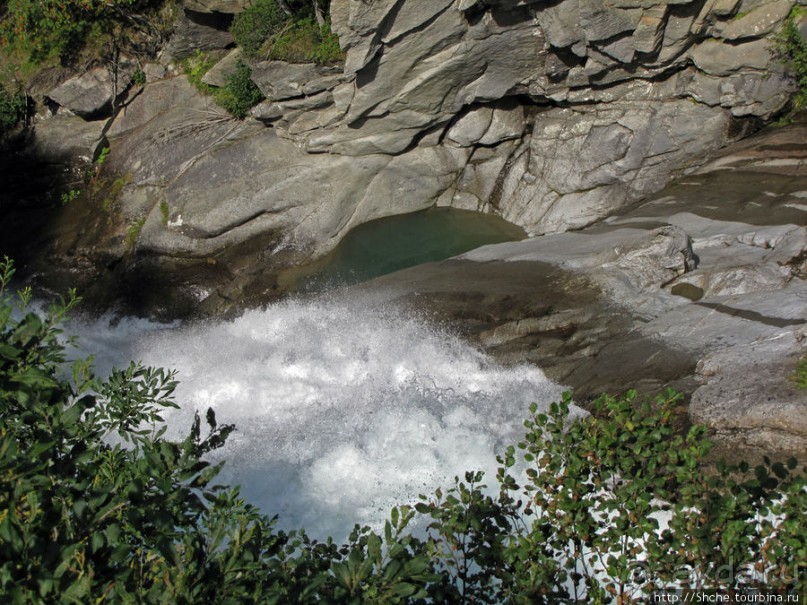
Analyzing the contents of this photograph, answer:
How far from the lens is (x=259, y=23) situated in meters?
16.8

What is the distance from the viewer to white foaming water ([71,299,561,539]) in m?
9.30

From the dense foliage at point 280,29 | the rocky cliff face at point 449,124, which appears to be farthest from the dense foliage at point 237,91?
the dense foliage at point 280,29

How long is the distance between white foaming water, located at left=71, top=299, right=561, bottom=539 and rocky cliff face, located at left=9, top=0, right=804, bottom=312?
3.39 meters

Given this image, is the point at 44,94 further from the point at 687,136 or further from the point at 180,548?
the point at 180,548

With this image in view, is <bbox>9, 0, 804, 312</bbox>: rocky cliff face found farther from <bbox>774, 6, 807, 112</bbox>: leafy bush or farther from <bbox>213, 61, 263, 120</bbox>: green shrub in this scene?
<bbox>213, 61, 263, 120</bbox>: green shrub

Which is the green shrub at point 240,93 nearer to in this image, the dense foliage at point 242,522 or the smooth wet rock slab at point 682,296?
the smooth wet rock slab at point 682,296

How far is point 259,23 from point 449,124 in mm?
4848

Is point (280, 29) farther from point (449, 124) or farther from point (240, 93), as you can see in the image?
point (449, 124)

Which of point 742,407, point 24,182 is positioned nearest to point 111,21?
point 24,182

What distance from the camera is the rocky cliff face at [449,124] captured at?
578 inches

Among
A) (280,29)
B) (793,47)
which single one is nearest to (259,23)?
(280,29)

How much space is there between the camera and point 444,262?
14219mm

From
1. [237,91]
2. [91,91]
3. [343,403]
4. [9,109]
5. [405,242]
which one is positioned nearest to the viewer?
[343,403]

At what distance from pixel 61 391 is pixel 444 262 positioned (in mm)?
10645
